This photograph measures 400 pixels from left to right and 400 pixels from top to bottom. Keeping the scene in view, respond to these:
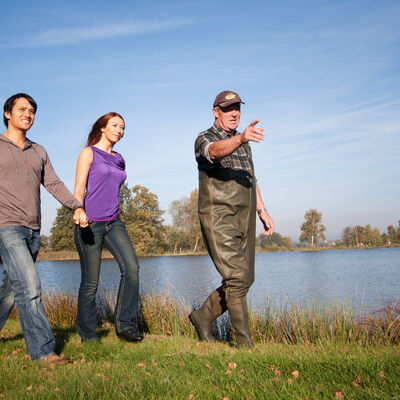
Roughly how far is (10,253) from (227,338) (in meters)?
3.71

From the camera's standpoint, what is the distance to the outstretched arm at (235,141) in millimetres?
3111

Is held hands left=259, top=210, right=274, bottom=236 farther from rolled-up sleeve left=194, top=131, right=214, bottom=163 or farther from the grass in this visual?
the grass

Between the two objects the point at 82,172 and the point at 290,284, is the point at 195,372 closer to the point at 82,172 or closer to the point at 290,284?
the point at 82,172

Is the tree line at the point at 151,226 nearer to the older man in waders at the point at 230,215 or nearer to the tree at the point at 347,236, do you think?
the tree at the point at 347,236

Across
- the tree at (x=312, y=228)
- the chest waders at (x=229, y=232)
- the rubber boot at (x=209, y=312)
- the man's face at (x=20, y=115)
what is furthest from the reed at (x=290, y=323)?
the tree at (x=312, y=228)

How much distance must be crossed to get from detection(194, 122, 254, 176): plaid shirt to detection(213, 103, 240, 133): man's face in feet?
0.17

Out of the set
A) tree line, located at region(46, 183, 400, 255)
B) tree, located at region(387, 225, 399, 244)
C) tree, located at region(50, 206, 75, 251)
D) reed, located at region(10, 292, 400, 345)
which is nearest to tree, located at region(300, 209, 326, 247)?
tree line, located at region(46, 183, 400, 255)

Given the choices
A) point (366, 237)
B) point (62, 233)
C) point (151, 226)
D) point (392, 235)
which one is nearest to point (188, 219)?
point (151, 226)

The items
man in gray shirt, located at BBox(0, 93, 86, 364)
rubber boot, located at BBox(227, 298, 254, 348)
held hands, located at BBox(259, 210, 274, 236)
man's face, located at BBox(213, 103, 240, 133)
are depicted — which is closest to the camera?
man in gray shirt, located at BBox(0, 93, 86, 364)

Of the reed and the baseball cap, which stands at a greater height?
the baseball cap

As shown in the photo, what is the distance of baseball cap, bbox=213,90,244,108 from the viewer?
4059 mm

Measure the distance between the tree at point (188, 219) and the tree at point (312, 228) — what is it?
33431 mm

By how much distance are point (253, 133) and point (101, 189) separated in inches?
82.4

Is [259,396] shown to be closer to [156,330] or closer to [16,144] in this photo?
[16,144]
